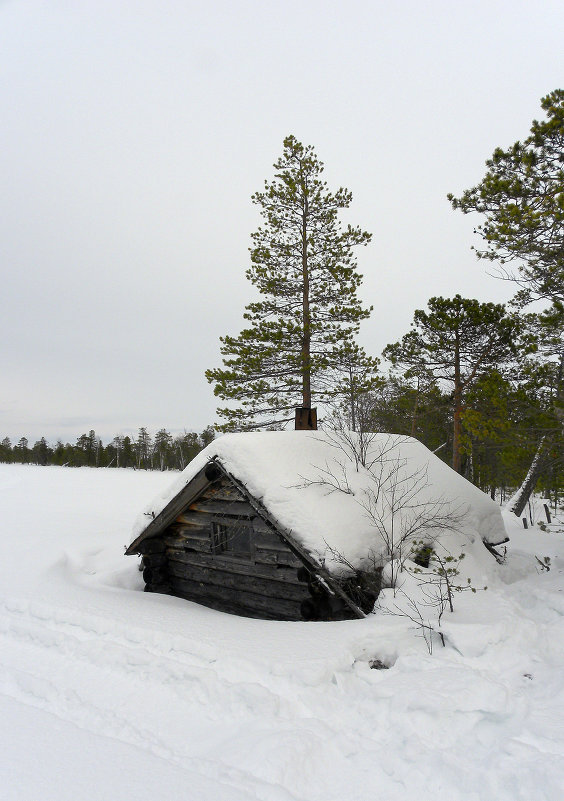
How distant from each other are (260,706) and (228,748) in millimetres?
643

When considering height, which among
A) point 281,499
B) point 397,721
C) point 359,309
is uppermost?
point 359,309

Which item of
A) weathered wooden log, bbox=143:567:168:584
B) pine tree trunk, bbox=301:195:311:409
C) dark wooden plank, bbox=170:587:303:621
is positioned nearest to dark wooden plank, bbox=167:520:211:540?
weathered wooden log, bbox=143:567:168:584

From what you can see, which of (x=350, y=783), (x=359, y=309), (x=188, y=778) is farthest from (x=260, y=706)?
(x=359, y=309)

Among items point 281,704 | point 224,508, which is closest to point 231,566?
point 224,508

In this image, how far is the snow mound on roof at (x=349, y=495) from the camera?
725 cm

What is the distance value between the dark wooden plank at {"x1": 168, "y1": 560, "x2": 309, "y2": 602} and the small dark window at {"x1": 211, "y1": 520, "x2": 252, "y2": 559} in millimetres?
393

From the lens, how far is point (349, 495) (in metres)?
8.14

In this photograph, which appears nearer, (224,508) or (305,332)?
(224,508)

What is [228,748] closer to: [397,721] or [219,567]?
[397,721]

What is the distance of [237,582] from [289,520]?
2456 millimetres

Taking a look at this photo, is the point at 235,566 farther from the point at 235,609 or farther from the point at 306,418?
the point at 306,418

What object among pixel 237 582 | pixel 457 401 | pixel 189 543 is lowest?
pixel 237 582

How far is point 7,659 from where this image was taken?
6031 mm

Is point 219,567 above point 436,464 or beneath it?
beneath
